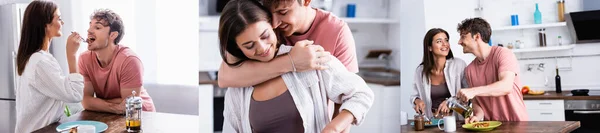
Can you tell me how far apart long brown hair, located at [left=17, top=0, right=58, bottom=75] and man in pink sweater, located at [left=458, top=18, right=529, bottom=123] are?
A: 172 centimetres

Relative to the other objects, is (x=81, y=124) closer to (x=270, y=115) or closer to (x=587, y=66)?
(x=270, y=115)

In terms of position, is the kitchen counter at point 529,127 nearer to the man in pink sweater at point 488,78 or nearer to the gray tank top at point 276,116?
the man in pink sweater at point 488,78

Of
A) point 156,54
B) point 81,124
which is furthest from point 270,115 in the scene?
point 81,124

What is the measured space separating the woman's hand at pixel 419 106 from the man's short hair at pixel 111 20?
1128 mm

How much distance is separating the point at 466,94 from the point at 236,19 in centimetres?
169

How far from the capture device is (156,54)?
1.96m

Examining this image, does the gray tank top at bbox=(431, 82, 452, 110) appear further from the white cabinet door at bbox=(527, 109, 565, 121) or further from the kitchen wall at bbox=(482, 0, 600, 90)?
the white cabinet door at bbox=(527, 109, 565, 121)

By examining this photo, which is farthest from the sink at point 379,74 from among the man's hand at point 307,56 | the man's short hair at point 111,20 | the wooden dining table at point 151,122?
the man's short hair at point 111,20

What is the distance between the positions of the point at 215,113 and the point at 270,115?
0.15m

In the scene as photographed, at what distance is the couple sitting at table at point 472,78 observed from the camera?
226cm

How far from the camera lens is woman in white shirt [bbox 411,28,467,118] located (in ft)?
7.30

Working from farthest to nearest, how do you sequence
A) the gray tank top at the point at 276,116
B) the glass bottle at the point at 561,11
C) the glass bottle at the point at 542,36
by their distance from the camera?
the glass bottle at the point at 561,11, the glass bottle at the point at 542,36, the gray tank top at the point at 276,116

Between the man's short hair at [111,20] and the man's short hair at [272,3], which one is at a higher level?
the man's short hair at [111,20]

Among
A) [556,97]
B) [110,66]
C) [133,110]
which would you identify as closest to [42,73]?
[110,66]
